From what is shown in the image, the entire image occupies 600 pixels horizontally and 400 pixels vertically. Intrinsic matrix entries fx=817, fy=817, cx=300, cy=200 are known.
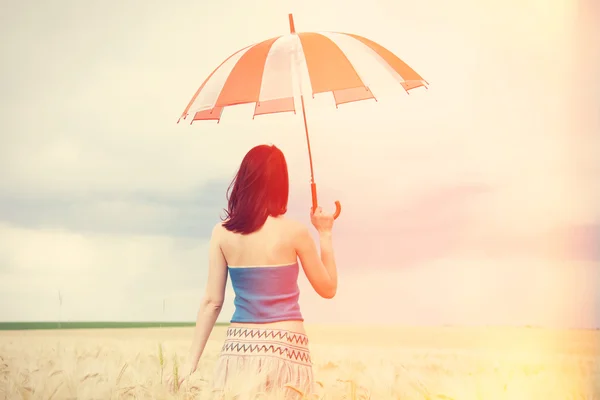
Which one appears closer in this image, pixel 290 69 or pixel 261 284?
pixel 261 284

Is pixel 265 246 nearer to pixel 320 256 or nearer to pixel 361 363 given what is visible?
pixel 320 256

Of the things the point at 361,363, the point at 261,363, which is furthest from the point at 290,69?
the point at 361,363

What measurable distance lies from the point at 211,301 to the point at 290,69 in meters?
1.05

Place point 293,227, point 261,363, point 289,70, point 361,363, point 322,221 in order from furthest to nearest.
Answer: point 361,363 → point 322,221 → point 289,70 → point 293,227 → point 261,363

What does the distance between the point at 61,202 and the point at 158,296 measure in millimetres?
640

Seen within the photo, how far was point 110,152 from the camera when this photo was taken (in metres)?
3.92

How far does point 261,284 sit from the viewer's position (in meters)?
3.27

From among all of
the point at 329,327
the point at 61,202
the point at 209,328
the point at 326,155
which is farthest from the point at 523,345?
the point at 61,202

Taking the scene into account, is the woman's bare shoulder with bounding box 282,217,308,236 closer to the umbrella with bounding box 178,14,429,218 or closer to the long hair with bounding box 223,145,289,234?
the long hair with bounding box 223,145,289,234

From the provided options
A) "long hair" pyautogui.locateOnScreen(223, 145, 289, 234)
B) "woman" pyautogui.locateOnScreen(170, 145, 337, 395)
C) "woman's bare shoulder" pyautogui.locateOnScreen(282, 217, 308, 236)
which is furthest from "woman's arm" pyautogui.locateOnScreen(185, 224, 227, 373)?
"woman's bare shoulder" pyautogui.locateOnScreen(282, 217, 308, 236)

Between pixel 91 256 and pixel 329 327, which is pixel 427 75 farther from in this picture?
pixel 91 256

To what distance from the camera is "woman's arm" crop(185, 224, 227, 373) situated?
10.9 feet

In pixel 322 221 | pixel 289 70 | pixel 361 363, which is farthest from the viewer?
pixel 361 363

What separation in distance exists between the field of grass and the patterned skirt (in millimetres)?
148
